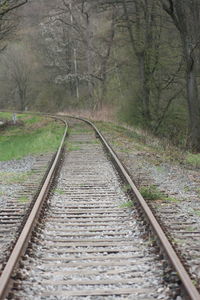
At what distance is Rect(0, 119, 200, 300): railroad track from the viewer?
3744mm

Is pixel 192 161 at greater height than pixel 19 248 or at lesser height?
lesser

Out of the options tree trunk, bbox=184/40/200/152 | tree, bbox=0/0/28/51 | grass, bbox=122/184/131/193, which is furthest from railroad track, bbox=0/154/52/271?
tree, bbox=0/0/28/51

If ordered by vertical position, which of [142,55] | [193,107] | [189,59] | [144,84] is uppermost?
[142,55]

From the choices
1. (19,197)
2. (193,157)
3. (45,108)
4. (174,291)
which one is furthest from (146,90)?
(45,108)

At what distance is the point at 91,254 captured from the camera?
15.5 ft

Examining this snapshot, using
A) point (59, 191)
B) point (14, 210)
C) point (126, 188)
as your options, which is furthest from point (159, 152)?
point (14, 210)

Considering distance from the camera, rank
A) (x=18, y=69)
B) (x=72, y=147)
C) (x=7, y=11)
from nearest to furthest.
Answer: (x=72, y=147)
(x=7, y=11)
(x=18, y=69)

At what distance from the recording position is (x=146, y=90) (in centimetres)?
2348

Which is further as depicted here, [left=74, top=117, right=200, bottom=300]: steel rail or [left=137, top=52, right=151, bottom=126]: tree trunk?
[left=137, top=52, right=151, bottom=126]: tree trunk

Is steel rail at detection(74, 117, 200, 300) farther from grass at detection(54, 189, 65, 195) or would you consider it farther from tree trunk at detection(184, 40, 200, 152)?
tree trunk at detection(184, 40, 200, 152)

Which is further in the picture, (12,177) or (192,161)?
(192,161)

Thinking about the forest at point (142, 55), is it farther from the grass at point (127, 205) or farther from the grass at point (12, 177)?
the grass at point (127, 205)

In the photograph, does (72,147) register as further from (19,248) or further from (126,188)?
(19,248)

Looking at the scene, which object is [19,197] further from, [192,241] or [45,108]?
[45,108]
